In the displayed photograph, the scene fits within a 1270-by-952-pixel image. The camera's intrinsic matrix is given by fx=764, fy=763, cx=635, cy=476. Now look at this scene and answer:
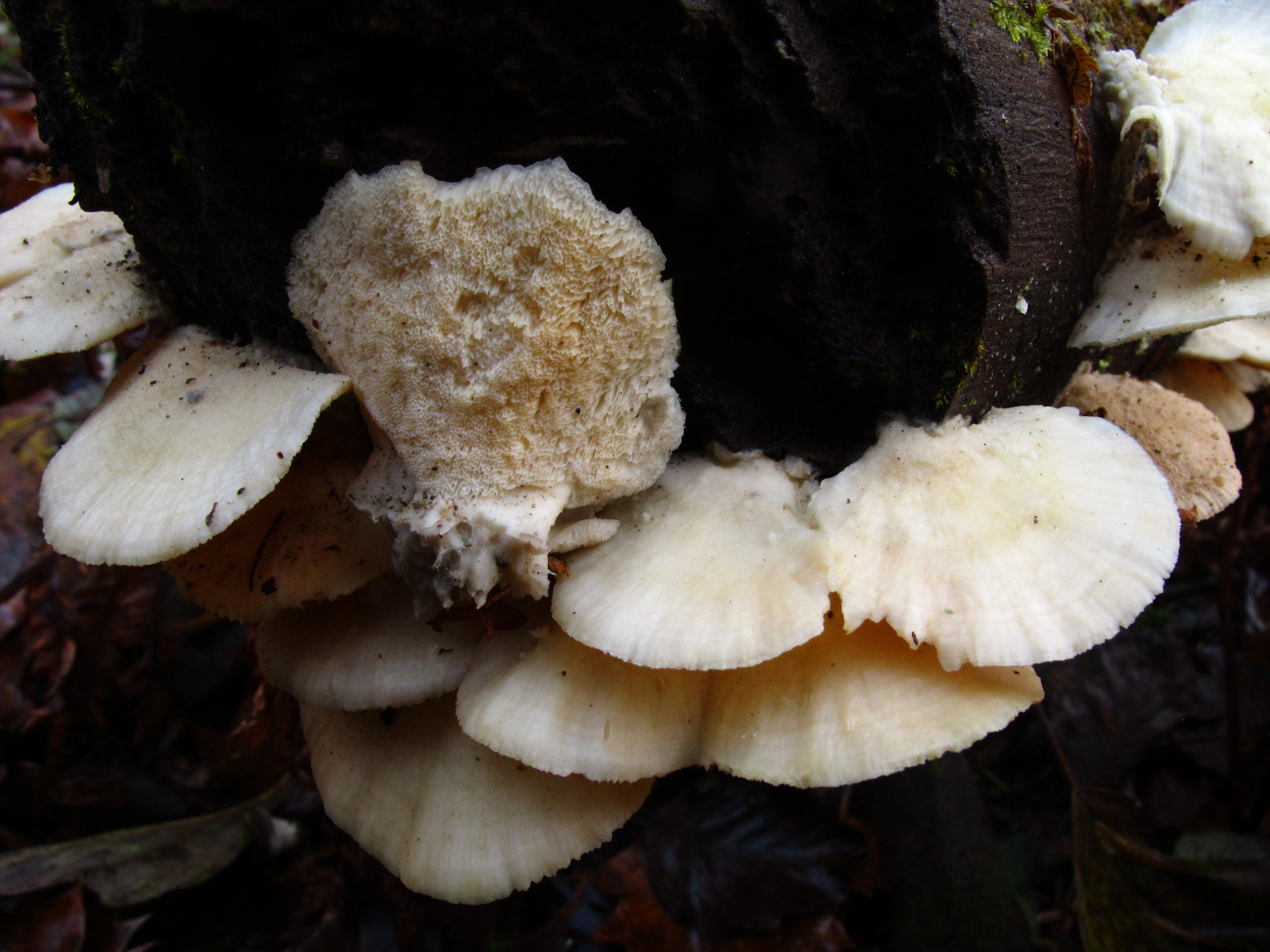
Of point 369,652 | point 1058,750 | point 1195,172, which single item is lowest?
point 1058,750

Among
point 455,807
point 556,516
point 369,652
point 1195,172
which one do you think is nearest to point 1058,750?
point 1195,172

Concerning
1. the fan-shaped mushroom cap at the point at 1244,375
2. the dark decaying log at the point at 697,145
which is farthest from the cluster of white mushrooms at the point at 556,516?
the fan-shaped mushroom cap at the point at 1244,375

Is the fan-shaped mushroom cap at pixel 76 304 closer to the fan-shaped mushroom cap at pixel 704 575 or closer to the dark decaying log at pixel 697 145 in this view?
the dark decaying log at pixel 697 145

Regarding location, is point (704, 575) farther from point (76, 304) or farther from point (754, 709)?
point (76, 304)

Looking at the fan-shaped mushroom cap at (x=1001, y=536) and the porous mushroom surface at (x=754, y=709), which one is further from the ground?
the fan-shaped mushroom cap at (x=1001, y=536)

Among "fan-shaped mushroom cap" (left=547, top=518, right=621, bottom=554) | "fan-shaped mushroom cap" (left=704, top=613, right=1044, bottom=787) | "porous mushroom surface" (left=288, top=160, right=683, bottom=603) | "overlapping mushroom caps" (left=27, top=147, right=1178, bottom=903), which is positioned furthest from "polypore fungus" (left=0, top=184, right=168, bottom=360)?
"fan-shaped mushroom cap" (left=704, top=613, right=1044, bottom=787)

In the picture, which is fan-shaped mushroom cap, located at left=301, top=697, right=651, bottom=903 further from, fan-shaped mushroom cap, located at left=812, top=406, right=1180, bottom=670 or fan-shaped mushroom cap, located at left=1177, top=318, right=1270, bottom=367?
fan-shaped mushroom cap, located at left=1177, top=318, right=1270, bottom=367

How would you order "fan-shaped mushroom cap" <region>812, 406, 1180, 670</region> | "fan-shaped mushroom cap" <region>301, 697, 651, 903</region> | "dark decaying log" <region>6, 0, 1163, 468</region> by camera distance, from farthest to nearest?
1. "fan-shaped mushroom cap" <region>301, 697, 651, 903</region>
2. "fan-shaped mushroom cap" <region>812, 406, 1180, 670</region>
3. "dark decaying log" <region>6, 0, 1163, 468</region>
